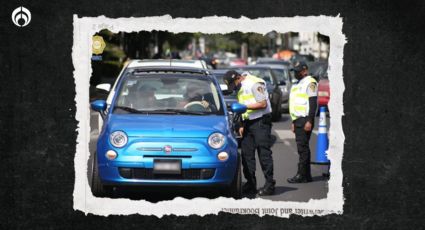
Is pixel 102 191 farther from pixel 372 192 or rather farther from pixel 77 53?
pixel 372 192

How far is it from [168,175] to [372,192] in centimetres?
236

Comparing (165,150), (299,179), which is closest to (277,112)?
(299,179)

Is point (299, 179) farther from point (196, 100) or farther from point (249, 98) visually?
point (196, 100)

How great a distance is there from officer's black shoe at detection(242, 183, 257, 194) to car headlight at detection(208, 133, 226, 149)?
1781 mm

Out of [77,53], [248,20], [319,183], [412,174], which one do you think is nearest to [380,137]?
[412,174]

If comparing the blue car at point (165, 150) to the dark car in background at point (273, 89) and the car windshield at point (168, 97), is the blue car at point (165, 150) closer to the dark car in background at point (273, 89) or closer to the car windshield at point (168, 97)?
the car windshield at point (168, 97)

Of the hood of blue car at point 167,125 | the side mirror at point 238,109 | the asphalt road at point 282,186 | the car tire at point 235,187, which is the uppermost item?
the side mirror at point 238,109

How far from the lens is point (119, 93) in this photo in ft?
33.0

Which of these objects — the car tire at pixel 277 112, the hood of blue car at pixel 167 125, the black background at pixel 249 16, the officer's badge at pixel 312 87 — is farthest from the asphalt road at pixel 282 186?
the car tire at pixel 277 112

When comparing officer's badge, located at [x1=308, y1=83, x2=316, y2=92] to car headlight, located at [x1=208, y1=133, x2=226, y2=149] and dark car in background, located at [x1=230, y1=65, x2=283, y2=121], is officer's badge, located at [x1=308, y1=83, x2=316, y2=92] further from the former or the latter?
dark car in background, located at [x1=230, y1=65, x2=283, y2=121]

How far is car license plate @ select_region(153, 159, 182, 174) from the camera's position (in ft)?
29.4

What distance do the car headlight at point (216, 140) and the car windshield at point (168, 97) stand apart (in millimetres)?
618

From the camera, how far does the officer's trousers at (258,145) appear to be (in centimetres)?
1071

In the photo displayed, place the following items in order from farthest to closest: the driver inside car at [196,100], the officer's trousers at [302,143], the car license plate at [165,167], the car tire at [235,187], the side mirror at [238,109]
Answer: the officer's trousers at [302,143]
the side mirror at [238,109]
the driver inside car at [196,100]
the car tire at [235,187]
the car license plate at [165,167]
